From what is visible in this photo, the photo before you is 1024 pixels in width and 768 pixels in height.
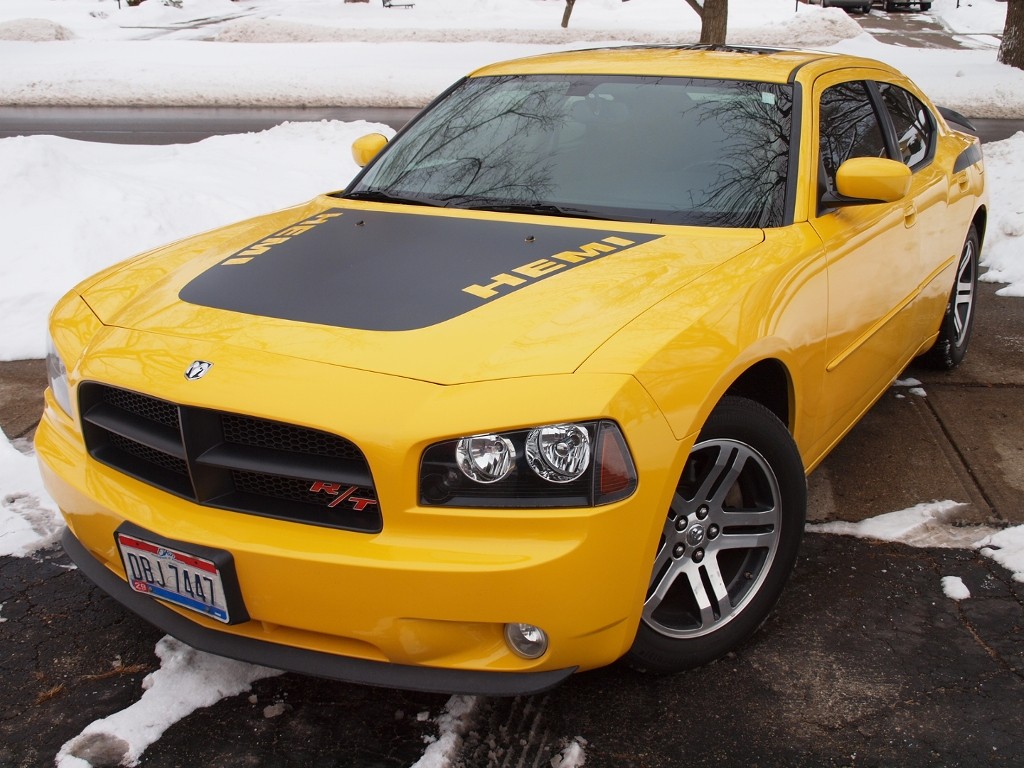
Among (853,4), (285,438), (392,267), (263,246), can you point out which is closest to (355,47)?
(853,4)

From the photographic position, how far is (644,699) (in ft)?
8.93

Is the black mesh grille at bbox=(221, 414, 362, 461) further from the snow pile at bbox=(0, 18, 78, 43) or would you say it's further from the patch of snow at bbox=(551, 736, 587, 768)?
the snow pile at bbox=(0, 18, 78, 43)

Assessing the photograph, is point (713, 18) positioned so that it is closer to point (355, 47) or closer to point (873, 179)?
point (355, 47)

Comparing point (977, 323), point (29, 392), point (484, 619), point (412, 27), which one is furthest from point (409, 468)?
point (412, 27)

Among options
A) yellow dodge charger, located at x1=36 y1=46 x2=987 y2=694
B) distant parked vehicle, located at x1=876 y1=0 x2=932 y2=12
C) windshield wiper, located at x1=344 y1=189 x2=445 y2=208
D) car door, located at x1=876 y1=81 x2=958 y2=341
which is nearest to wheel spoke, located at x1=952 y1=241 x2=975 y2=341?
car door, located at x1=876 y1=81 x2=958 y2=341

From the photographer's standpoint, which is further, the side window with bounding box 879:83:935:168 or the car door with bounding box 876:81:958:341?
the side window with bounding box 879:83:935:168

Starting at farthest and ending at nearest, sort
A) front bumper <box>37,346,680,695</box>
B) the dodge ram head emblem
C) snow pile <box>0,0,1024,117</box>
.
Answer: snow pile <box>0,0,1024,117</box> < the dodge ram head emblem < front bumper <box>37,346,680,695</box>

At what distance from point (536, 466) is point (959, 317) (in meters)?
3.64

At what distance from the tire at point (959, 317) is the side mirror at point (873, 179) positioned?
70.4 inches

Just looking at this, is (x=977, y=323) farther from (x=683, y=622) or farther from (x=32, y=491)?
(x=32, y=491)

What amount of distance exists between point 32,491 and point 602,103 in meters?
2.59

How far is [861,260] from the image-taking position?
11.2ft

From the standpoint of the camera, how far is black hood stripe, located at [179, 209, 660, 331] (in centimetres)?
267

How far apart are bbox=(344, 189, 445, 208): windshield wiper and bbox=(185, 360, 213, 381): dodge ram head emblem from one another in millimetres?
1264
